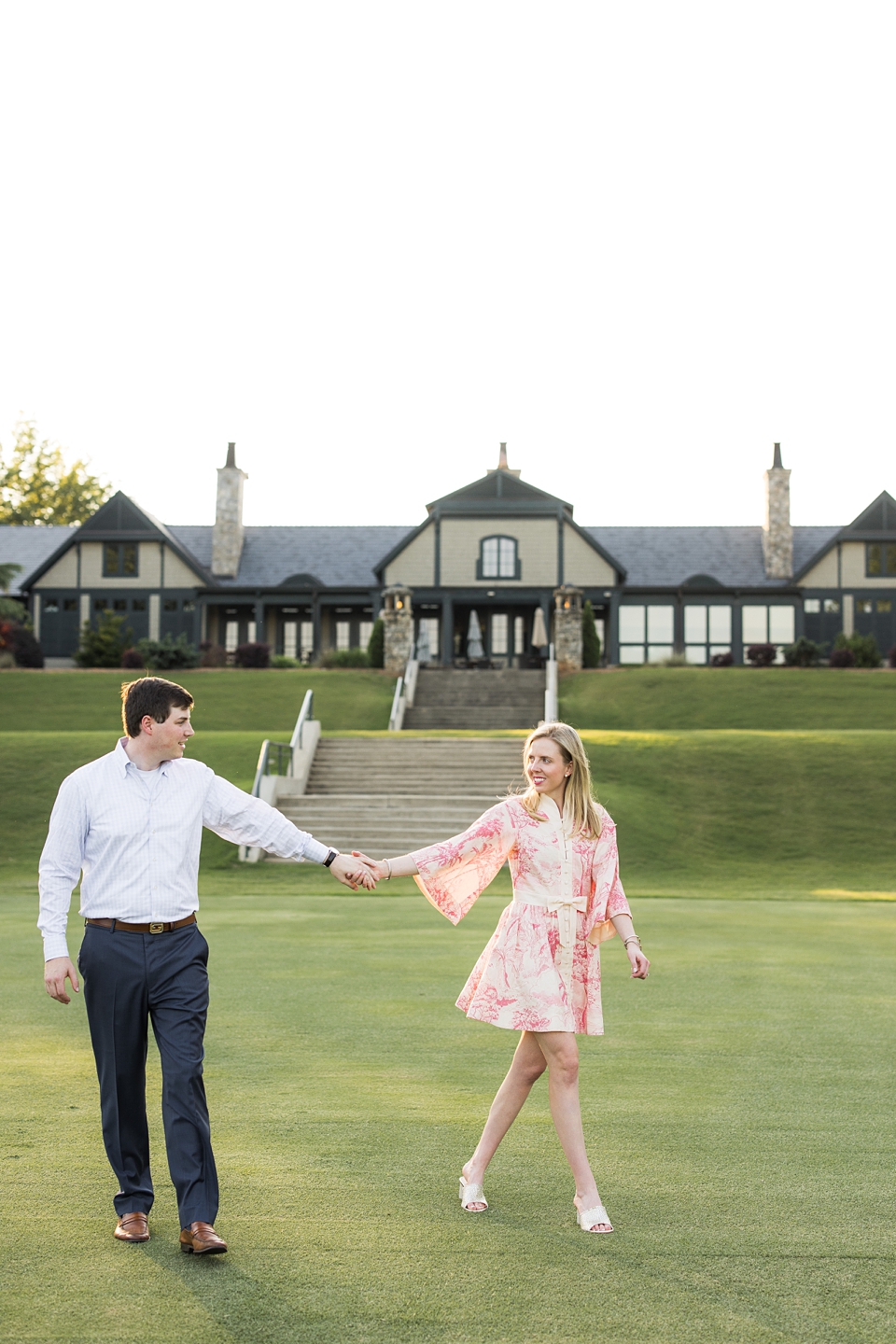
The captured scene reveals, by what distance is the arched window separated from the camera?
140 ft

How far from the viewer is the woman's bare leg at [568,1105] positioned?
4188 millimetres

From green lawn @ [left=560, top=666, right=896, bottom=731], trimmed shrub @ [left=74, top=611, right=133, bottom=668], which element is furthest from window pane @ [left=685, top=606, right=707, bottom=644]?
trimmed shrub @ [left=74, top=611, right=133, bottom=668]

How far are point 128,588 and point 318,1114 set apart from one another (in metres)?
40.9

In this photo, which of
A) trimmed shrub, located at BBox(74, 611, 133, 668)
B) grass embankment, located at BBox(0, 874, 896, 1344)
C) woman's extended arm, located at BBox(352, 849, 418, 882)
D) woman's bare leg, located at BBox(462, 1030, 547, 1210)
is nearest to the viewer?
grass embankment, located at BBox(0, 874, 896, 1344)

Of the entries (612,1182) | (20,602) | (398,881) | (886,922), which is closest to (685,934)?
(886,922)

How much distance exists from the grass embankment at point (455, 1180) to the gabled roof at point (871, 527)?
36760 mm

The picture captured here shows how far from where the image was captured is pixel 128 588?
146 feet

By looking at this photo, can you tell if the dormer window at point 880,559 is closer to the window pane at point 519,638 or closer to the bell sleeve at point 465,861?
the window pane at point 519,638

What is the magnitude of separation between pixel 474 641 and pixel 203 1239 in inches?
1475

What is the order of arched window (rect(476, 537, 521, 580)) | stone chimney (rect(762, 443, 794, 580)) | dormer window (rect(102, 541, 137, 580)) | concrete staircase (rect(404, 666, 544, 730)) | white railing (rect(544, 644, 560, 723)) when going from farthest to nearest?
stone chimney (rect(762, 443, 794, 580))
dormer window (rect(102, 541, 137, 580))
arched window (rect(476, 537, 521, 580))
concrete staircase (rect(404, 666, 544, 730))
white railing (rect(544, 644, 560, 723))

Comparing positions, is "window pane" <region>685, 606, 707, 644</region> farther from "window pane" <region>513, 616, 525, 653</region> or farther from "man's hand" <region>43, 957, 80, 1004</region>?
"man's hand" <region>43, 957, 80, 1004</region>

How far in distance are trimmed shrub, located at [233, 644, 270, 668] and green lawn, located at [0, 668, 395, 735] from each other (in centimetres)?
217

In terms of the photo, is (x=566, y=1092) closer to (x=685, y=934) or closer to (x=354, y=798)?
(x=685, y=934)

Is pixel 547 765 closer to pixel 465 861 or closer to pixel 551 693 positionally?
pixel 465 861
